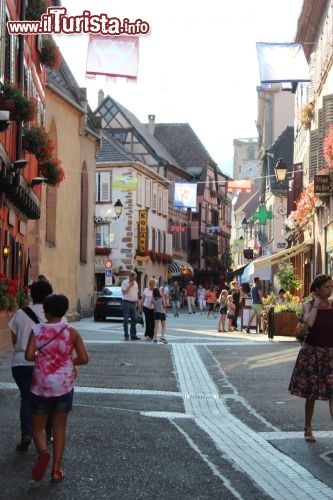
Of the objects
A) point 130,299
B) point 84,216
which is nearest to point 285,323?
point 130,299

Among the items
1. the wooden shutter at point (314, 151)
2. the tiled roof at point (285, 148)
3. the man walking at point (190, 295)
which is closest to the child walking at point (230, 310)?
the wooden shutter at point (314, 151)

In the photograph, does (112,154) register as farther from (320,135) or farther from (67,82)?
(320,135)

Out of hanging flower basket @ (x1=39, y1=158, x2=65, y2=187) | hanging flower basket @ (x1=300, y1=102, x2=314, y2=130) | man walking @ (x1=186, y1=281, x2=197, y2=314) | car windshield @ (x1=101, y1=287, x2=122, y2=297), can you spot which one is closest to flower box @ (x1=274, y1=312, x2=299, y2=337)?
hanging flower basket @ (x1=39, y1=158, x2=65, y2=187)

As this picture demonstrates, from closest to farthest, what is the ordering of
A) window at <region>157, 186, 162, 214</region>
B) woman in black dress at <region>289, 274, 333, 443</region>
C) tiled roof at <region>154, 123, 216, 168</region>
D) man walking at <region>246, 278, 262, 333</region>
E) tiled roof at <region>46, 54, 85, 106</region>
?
woman in black dress at <region>289, 274, 333, 443</region>, man walking at <region>246, 278, 262, 333</region>, tiled roof at <region>46, 54, 85, 106</region>, window at <region>157, 186, 162, 214</region>, tiled roof at <region>154, 123, 216, 168</region>

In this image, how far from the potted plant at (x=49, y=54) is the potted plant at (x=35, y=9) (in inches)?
111

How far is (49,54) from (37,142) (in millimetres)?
4515

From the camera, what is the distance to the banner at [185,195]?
48.7m

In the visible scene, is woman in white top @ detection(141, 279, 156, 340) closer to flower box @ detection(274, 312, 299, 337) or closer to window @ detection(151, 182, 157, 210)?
flower box @ detection(274, 312, 299, 337)

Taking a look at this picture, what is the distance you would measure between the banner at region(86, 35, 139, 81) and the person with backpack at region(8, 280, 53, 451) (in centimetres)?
998

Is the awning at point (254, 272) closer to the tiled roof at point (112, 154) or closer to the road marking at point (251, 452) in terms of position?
the road marking at point (251, 452)

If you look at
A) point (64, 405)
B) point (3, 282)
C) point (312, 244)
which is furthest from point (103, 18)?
point (312, 244)

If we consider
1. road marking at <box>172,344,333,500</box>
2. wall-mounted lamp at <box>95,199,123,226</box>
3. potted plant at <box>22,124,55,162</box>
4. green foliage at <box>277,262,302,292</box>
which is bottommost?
road marking at <box>172,344,333,500</box>

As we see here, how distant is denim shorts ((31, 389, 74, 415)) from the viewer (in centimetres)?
698

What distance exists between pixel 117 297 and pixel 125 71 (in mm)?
18979
